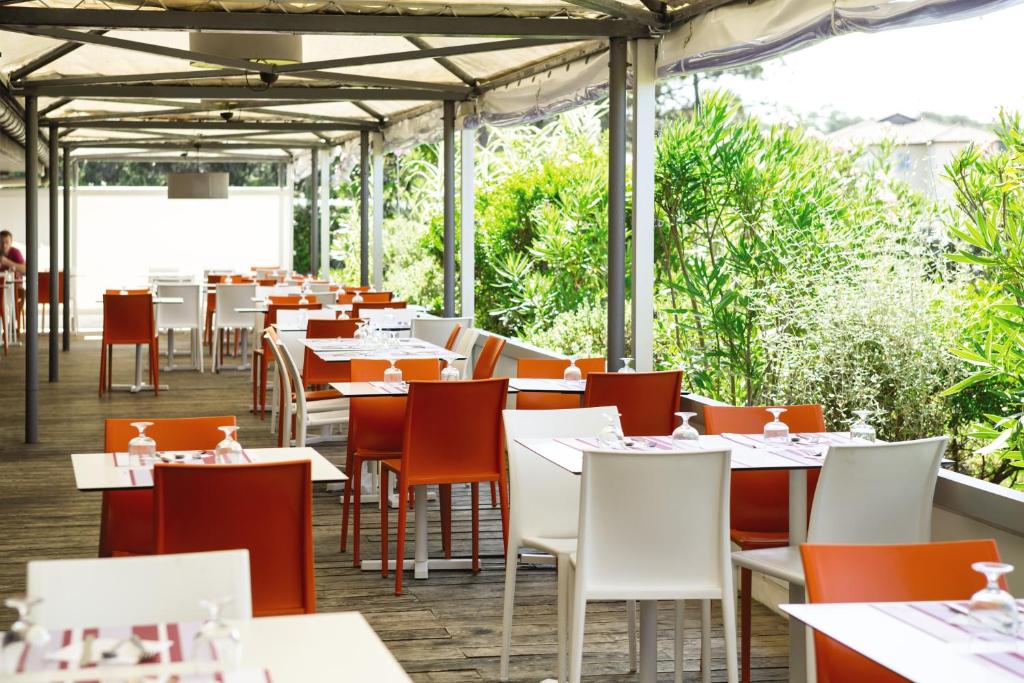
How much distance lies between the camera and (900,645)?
2328mm

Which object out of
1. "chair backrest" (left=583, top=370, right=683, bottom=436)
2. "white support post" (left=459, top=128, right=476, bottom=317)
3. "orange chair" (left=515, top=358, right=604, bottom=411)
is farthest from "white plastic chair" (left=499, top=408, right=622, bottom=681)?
"white support post" (left=459, top=128, right=476, bottom=317)

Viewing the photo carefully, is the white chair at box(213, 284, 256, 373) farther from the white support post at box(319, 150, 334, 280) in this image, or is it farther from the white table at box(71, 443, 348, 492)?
the white table at box(71, 443, 348, 492)

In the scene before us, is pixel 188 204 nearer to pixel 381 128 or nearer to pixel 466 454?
pixel 381 128

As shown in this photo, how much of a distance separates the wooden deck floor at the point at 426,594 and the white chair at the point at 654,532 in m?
0.93

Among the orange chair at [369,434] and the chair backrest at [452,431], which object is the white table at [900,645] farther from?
the orange chair at [369,434]

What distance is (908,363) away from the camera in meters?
6.44

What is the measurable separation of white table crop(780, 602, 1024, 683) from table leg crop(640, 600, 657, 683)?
1397mm

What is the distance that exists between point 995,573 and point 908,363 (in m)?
4.31

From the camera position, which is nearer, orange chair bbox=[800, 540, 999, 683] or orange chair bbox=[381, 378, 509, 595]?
orange chair bbox=[800, 540, 999, 683]

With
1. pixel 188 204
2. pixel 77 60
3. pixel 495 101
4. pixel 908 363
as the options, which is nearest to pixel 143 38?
pixel 77 60

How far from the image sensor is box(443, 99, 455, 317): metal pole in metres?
11.7

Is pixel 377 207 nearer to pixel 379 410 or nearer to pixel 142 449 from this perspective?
pixel 379 410

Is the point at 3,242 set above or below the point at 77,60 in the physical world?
below

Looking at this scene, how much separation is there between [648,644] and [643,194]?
4070 mm
